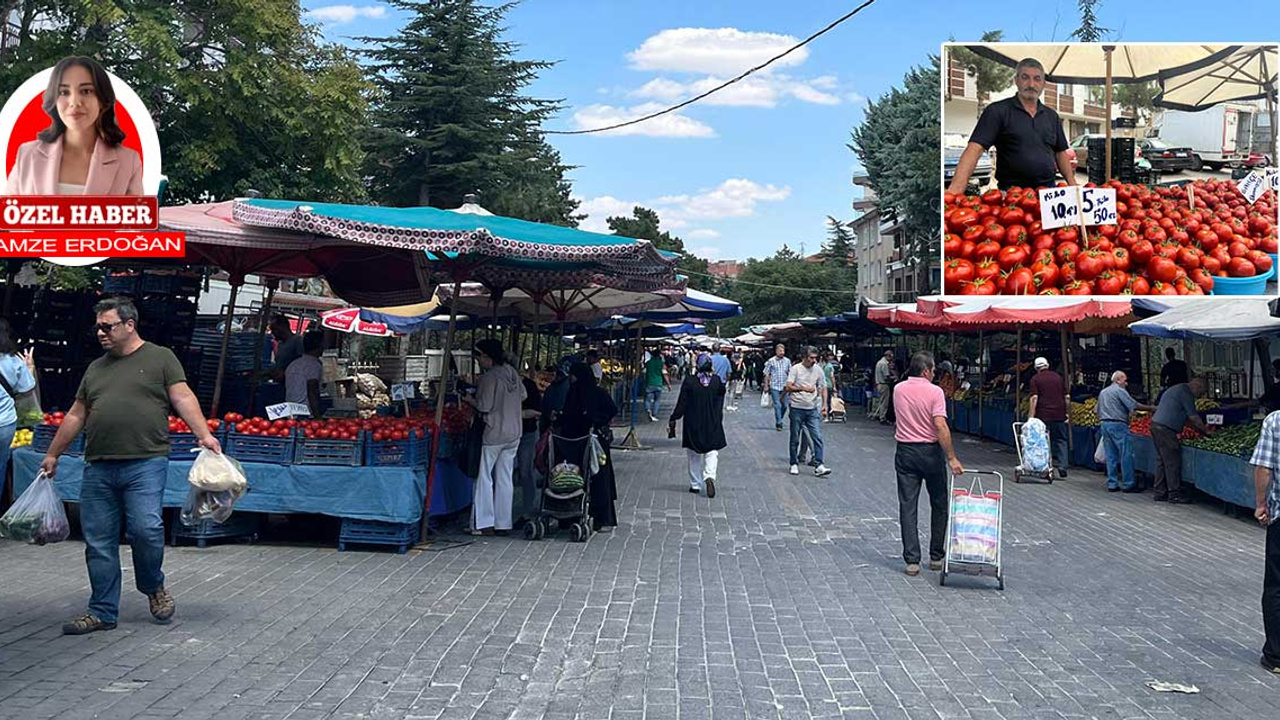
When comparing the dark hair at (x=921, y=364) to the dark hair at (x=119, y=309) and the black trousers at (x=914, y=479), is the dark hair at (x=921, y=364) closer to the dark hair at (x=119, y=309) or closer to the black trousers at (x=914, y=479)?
the black trousers at (x=914, y=479)

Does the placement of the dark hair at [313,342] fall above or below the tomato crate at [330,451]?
above

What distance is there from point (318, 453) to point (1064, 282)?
6113mm

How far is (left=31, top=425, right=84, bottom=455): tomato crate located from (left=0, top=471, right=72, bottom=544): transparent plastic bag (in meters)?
3.21

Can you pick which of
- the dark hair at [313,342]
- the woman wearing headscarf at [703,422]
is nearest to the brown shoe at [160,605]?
the dark hair at [313,342]

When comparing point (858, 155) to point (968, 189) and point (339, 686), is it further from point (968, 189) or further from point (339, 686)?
point (339, 686)

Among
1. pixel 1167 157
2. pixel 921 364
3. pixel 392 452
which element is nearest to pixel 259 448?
pixel 392 452

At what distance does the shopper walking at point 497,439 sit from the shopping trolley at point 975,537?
4.13 metres

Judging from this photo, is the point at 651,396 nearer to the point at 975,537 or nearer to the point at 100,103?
the point at 975,537

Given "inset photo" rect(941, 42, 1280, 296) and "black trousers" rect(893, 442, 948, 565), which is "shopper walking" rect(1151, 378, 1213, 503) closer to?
"inset photo" rect(941, 42, 1280, 296)

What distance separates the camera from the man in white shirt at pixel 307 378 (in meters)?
11.3

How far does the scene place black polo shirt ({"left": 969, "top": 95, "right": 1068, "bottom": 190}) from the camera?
7871mm

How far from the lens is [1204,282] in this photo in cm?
802

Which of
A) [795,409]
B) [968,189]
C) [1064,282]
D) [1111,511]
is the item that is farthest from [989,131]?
[795,409]

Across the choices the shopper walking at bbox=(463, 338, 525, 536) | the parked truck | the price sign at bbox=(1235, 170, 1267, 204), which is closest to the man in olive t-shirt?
the shopper walking at bbox=(463, 338, 525, 536)
